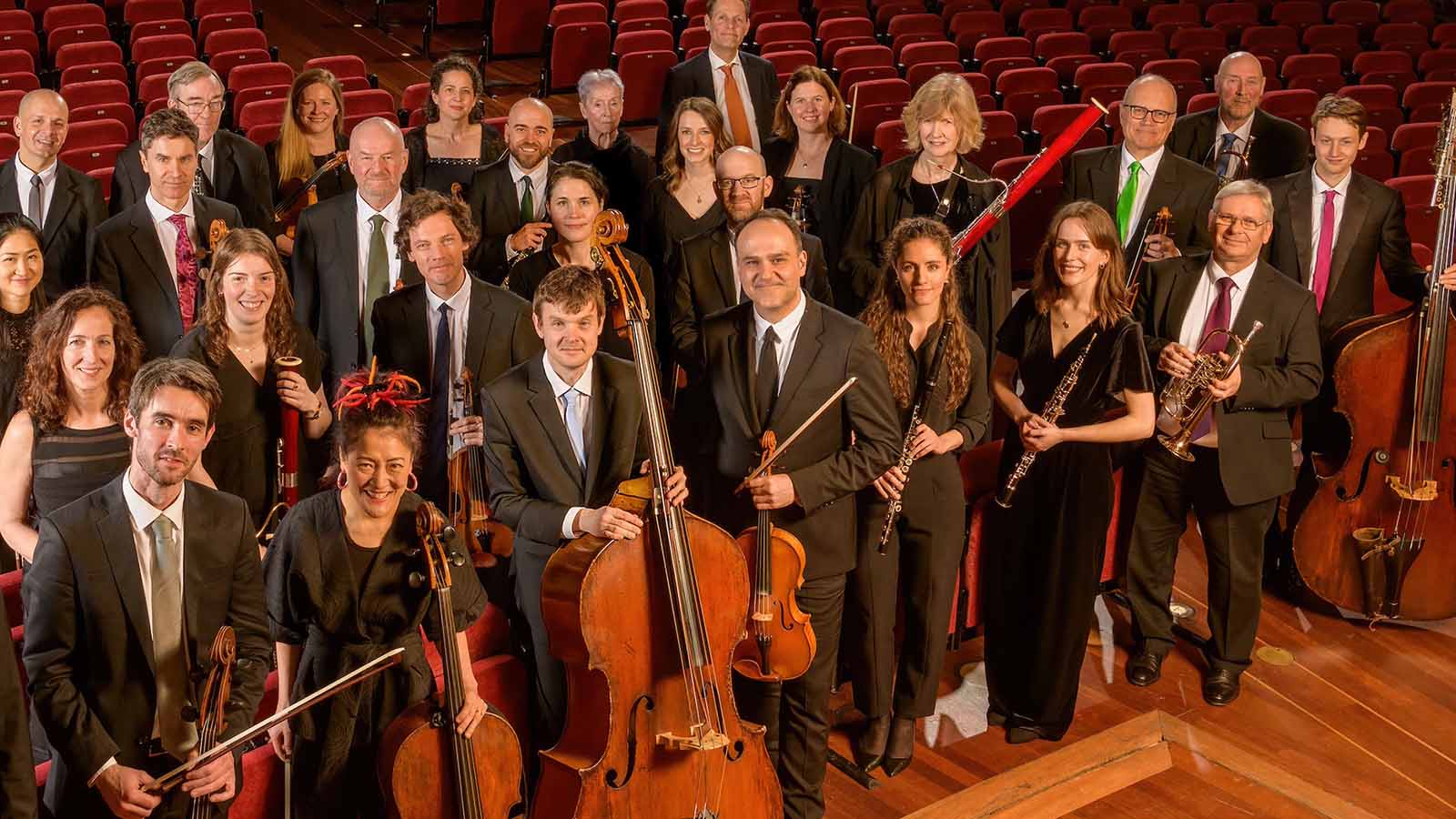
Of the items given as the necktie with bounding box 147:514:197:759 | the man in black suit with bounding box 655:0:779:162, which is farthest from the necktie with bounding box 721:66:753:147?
the necktie with bounding box 147:514:197:759

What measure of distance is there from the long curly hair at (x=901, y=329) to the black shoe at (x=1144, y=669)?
Result: 3.69ft

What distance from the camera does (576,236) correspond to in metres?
4.15

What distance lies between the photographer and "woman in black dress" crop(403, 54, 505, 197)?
16.3 feet

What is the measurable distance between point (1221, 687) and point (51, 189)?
3.70 meters

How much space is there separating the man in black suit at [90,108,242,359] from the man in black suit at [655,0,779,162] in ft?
6.04

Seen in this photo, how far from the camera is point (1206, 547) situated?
4316mm

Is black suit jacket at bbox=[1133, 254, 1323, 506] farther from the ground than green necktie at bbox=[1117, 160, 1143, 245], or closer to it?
closer to it

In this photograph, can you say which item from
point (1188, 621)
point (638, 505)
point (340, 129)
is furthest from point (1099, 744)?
point (340, 129)

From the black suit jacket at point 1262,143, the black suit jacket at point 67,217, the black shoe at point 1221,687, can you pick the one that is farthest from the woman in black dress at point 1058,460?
the black suit jacket at point 67,217

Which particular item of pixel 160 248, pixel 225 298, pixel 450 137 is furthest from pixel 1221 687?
pixel 160 248

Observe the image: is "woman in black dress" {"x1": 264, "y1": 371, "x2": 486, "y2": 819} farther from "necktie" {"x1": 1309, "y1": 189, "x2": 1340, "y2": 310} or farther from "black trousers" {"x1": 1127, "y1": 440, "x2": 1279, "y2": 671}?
"necktie" {"x1": 1309, "y1": 189, "x2": 1340, "y2": 310}

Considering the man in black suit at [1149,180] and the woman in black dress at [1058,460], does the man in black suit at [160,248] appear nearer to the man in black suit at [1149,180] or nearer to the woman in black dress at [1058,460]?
the woman in black dress at [1058,460]

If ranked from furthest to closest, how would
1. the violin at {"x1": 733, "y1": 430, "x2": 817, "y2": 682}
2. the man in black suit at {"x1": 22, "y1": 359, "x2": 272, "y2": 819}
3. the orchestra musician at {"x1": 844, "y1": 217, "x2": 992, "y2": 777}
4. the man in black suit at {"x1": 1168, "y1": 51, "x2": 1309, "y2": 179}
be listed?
the man in black suit at {"x1": 1168, "y1": 51, "x2": 1309, "y2": 179}, the orchestra musician at {"x1": 844, "y1": 217, "x2": 992, "y2": 777}, the violin at {"x1": 733, "y1": 430, "x2": 817, "y2": 682}, the man in black suit at {"x1": 22, "y1": 359, "x2": 272, "y2": 819}

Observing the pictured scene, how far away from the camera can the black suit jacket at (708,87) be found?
5.59 metres
